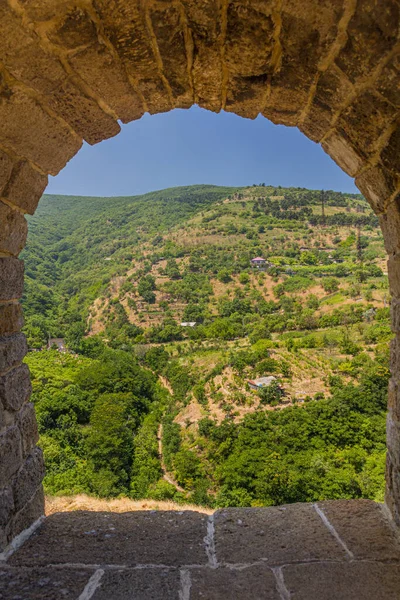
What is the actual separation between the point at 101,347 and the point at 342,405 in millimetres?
34174

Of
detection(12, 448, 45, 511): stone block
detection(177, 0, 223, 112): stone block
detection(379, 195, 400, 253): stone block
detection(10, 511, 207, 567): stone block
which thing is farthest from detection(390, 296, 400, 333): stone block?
detection(12, 448, 45, 511): stone block

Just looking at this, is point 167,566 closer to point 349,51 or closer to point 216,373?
point 349,51

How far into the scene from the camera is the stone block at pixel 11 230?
1.71m

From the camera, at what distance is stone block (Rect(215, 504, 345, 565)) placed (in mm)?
1617

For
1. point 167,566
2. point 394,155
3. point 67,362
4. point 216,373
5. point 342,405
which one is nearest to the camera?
point 394,155

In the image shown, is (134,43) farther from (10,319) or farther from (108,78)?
(10,319)

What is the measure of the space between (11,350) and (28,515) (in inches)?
34.5

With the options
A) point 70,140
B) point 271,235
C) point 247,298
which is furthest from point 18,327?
point 271,235

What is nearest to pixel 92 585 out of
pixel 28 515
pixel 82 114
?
pixel 28 515

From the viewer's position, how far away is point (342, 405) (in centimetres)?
2619

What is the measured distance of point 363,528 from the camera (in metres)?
1.80

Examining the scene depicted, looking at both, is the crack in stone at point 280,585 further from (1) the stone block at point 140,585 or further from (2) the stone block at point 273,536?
(1) the stone block at point 140,585

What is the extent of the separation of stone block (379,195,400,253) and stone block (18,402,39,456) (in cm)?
206

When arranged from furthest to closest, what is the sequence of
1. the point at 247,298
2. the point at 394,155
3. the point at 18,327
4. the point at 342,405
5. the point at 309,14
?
1. the point at 247,298
2. the point at 342,405
3. the point at 18,327
4. the point at 394,155
5. the point at 309,14
